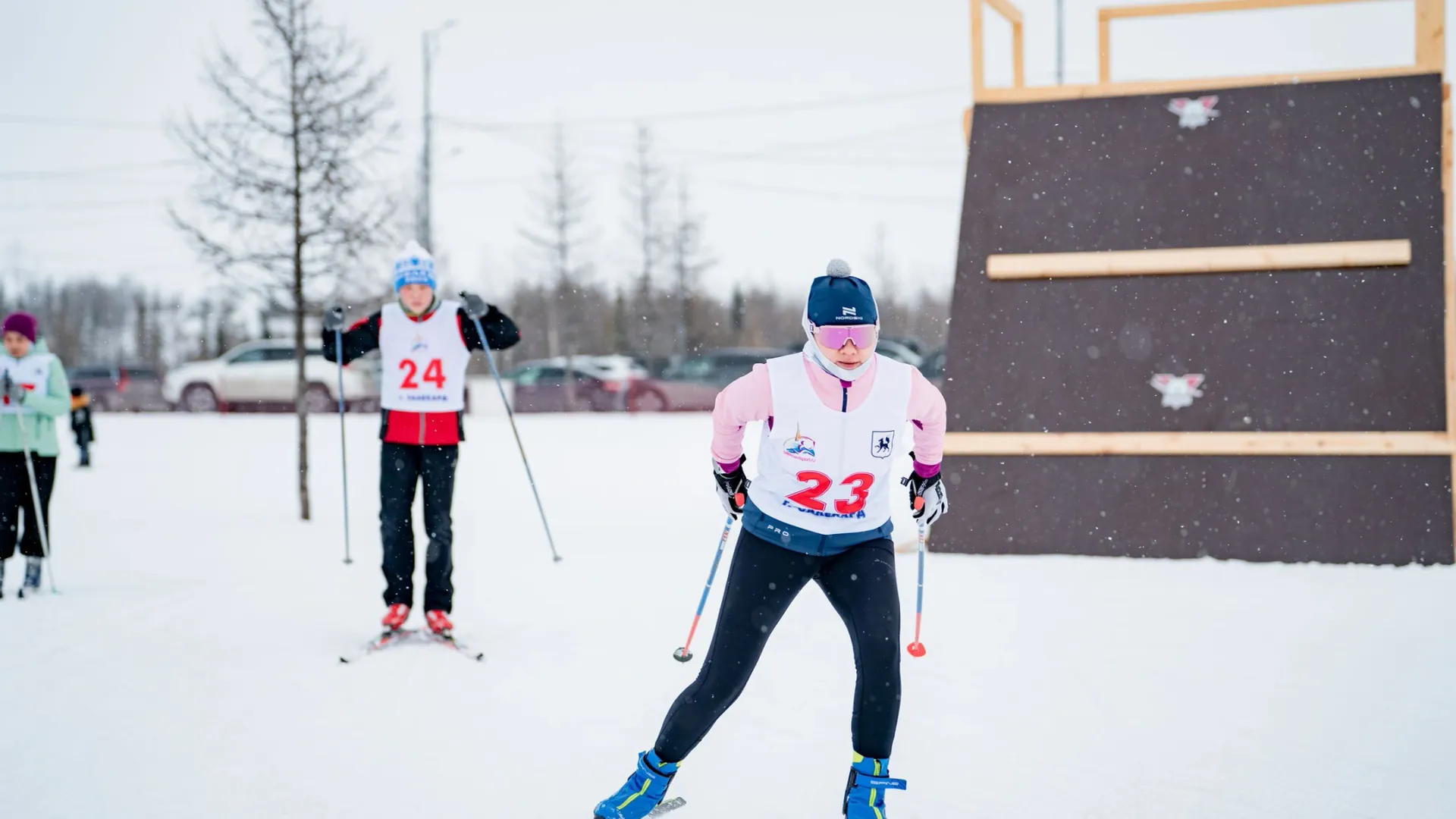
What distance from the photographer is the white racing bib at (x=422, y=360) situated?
19.1ft

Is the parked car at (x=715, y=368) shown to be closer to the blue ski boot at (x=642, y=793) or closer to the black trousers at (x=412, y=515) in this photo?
the black trousers at (x=412, y=515)

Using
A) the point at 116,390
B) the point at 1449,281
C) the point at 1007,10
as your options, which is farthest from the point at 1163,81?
the point at 116,390

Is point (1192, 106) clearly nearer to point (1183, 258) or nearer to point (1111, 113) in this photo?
point (1111, 113)

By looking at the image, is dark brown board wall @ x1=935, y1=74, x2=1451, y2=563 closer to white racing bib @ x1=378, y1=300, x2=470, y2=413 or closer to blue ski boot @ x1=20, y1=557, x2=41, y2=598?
white racing bib @ x1=378, y1=300, x2=470, y2=413

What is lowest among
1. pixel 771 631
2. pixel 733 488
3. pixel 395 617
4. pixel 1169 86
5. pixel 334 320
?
pixel 395 617

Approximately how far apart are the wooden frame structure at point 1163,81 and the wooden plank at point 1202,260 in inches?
50.2

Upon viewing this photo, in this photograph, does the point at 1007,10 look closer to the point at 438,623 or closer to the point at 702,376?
the point at 438,623

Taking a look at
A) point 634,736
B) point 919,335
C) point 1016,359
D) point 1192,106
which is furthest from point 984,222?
point 919,335

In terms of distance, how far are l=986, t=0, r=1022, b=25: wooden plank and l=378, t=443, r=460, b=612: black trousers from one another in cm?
578

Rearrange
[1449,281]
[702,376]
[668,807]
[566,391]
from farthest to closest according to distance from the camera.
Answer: [566,391] → [702,376] → [1449,281] → [668,807]

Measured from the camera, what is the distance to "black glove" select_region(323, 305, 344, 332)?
594cm

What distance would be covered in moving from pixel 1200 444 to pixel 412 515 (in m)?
5.69

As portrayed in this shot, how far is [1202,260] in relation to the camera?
838cm

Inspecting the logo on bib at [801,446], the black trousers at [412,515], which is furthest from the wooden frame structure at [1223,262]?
the logo on bib at [801,446]
